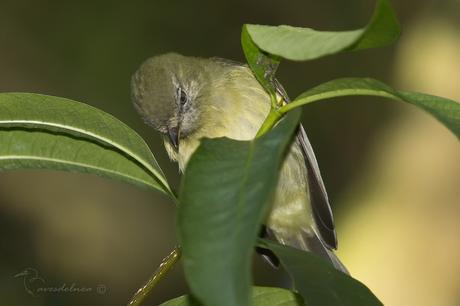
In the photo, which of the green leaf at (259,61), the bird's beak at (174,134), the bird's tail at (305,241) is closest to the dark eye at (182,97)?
the bird's beak at (174,134)

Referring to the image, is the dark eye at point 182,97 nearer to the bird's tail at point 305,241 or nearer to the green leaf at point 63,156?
the bird's tail at point 305,241

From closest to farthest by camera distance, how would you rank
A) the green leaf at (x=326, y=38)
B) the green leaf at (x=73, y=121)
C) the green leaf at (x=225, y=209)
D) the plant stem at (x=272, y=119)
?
the green leaf at (x=225, y=209) < the green leaf at (x=326, y=38) < the plant stem at (x=272, y=119) < the green leaf at (x=73, y=121)

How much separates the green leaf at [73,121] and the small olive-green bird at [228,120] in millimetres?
1338

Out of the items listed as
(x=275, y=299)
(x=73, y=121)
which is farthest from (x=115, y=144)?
(x=275, y=299)

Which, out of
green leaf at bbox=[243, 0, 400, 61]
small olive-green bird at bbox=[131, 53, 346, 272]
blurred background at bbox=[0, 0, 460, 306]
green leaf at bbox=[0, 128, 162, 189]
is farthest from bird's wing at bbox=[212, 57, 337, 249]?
blurred background at bbox=[0, 0, 460, 306]

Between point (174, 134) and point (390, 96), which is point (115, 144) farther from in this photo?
point (174, 134)

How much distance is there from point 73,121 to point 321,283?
754 millimetres

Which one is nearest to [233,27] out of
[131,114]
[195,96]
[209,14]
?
[209,14]

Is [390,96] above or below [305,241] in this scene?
above

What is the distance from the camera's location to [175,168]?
22.5ft

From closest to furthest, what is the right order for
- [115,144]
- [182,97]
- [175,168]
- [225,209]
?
1. [225,209]
2. [115,144]
3. [182,97]
4. [175,168]

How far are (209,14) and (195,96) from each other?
12.1 feet

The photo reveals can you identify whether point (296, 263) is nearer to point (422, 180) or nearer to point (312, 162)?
point (312, 162)

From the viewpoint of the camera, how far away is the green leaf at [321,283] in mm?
1760
